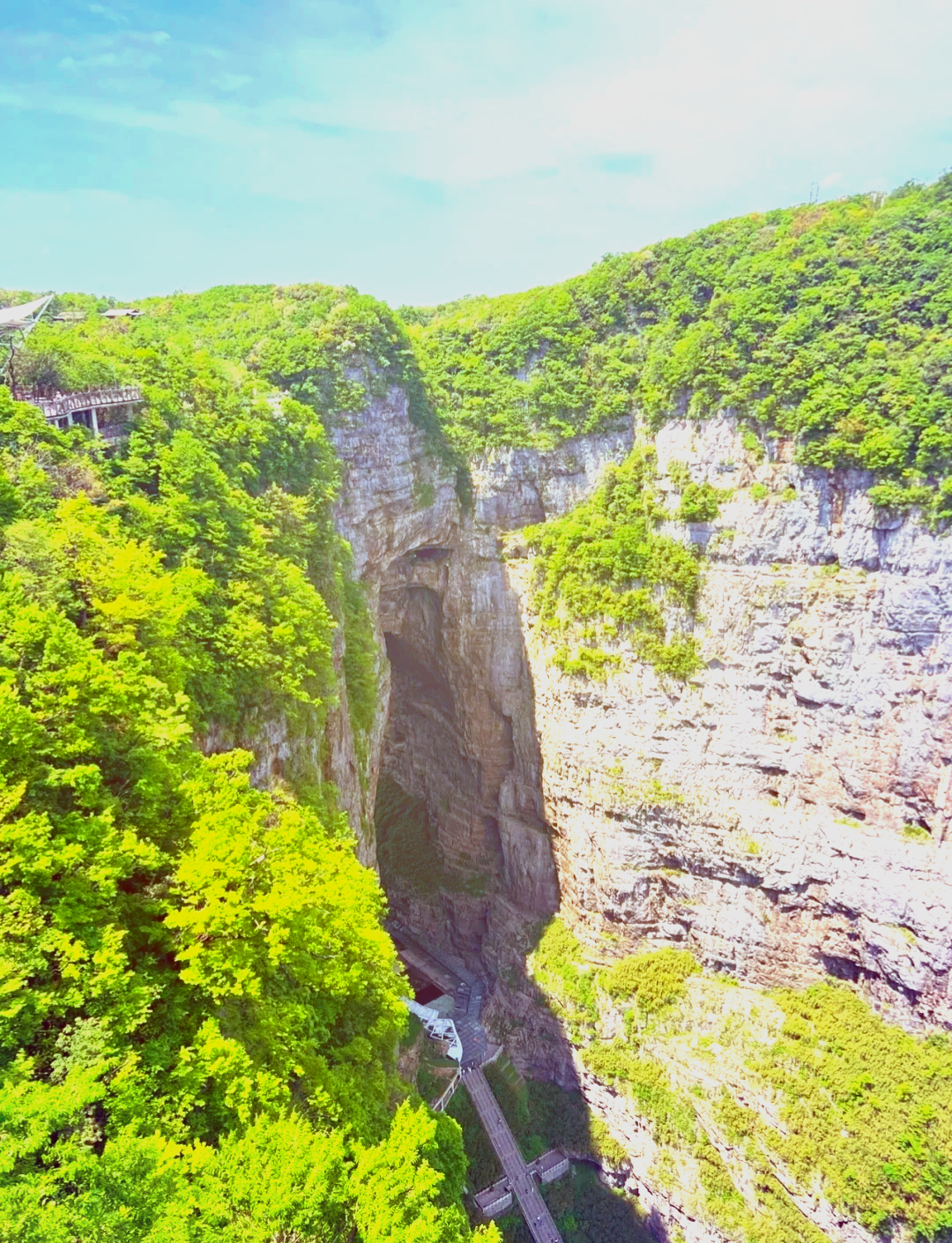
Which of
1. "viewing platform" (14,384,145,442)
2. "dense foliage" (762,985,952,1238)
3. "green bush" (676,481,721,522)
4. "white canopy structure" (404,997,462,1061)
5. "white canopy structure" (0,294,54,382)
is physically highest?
"white canopy structure" (0,294,54,382)

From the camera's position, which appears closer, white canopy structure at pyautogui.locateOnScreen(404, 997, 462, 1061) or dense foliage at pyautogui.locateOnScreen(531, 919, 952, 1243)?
dense foliage at pyautogui.locateOnScreen(531, 919, 952, 1243)

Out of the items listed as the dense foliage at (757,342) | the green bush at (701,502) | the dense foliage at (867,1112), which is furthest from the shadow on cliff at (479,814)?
the green bush at (701,502)

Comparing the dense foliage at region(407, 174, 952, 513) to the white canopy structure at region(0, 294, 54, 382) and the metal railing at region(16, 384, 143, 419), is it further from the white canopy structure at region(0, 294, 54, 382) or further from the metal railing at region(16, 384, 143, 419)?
the metal railing at region(16, 384, 143, 419)

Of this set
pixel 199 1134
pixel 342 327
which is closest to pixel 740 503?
pixel 342 327

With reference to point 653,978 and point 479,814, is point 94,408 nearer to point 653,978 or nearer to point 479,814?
point 479,814

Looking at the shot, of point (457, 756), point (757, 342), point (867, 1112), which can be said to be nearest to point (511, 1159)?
point (867, 1112)

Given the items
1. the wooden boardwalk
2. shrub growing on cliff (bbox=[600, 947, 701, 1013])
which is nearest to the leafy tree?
the wooden boardwalk

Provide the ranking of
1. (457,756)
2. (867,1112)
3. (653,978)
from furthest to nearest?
(457,756), (653,978), (867,1112)
